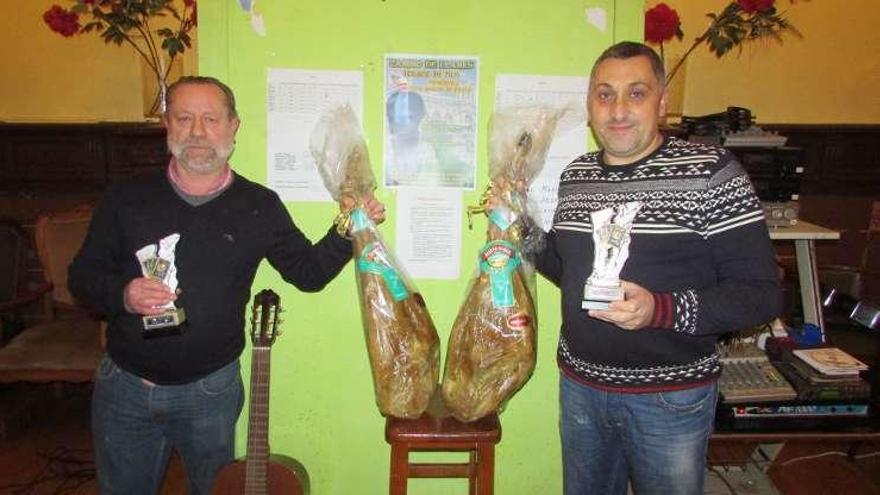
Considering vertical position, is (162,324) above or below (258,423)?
above

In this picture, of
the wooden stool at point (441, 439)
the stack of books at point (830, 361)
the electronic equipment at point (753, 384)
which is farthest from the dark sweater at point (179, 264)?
the stack of books at point (830, 361)

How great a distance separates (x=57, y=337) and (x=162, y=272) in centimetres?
167

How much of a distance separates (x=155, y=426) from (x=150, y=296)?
42 centimetres

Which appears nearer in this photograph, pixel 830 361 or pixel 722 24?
pixel 830 361

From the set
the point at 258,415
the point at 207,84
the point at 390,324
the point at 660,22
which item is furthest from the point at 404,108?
the point at 660,22

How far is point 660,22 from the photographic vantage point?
8.00 ft

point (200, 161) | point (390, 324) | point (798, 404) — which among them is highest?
point (200, 161)

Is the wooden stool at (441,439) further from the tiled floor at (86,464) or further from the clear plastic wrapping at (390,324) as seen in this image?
the tiled floor at (86,464)

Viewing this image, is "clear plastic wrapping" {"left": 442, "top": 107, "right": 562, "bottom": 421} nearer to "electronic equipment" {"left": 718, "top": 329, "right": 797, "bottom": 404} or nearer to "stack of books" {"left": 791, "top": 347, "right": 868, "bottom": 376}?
"electronic equipment" {"left": 718, "top": 329, "right": 797, "bottom": 404}

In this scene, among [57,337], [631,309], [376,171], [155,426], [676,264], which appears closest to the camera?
[631,309]

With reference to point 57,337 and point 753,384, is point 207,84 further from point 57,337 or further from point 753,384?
point 753,384

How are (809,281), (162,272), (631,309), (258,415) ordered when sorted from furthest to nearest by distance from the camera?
1. (809,281)
2. (258,415)
3. (162,272)
4. (631,309)

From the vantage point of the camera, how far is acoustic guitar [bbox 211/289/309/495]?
1634 mm

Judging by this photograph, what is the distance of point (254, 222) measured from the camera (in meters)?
1.56
